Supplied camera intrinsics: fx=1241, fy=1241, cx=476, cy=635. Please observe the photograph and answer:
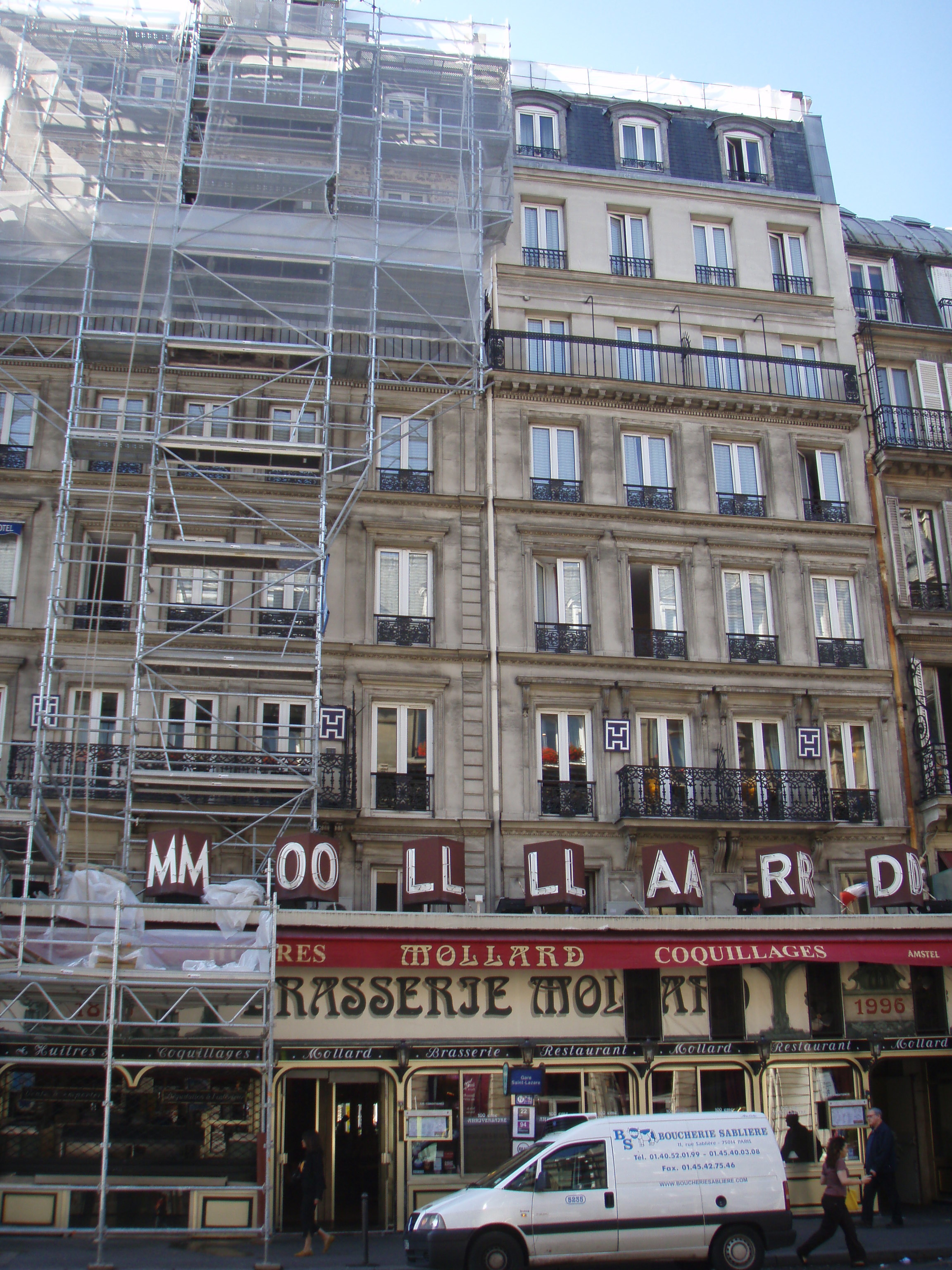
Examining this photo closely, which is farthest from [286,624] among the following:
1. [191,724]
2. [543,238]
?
[543,238]

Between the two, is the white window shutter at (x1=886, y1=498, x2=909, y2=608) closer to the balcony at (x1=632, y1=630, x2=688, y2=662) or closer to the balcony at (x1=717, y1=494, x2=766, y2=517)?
the balcony at (x1=717, y1=494, x2=766, y2=517)

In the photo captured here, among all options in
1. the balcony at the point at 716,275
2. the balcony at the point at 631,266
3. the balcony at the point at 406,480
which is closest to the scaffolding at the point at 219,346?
the balcony at the point at 406,480

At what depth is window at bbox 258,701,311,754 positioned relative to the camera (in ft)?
67.0

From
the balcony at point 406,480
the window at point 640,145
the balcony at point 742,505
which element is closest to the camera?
the balcony at point 406,480

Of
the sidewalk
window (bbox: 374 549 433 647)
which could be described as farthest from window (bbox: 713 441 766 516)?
the sidewalk

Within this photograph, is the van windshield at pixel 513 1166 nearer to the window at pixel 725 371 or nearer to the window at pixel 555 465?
the window at pixel 555 465

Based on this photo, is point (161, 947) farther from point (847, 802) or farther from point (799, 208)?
point (799, 208)

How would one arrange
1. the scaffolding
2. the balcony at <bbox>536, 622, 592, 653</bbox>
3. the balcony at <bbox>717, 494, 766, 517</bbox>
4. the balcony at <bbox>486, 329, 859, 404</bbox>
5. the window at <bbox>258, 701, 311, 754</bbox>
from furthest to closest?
the balcony at <bbox>486, 329, 859, 404</bbox> < the balcony at <bbox>717, 494, 766, 517</bbox> < the balcony at <bbox>536, 622, 592, 653</bbox> < the window at <bbox>258, 701, 311, 754</bbox> < the scaffolding

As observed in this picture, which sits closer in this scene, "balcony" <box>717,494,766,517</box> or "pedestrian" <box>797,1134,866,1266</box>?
"pedestrian" <box>797,1134,866,1266</box>

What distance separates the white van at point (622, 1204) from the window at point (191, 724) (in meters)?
9.02

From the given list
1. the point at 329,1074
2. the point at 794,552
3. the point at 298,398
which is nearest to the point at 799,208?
the point at 794,552

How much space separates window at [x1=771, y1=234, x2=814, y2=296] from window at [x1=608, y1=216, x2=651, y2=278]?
2814mm

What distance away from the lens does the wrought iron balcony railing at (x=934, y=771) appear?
2205 centimetres

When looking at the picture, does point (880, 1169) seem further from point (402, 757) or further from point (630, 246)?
point (630, 246)
